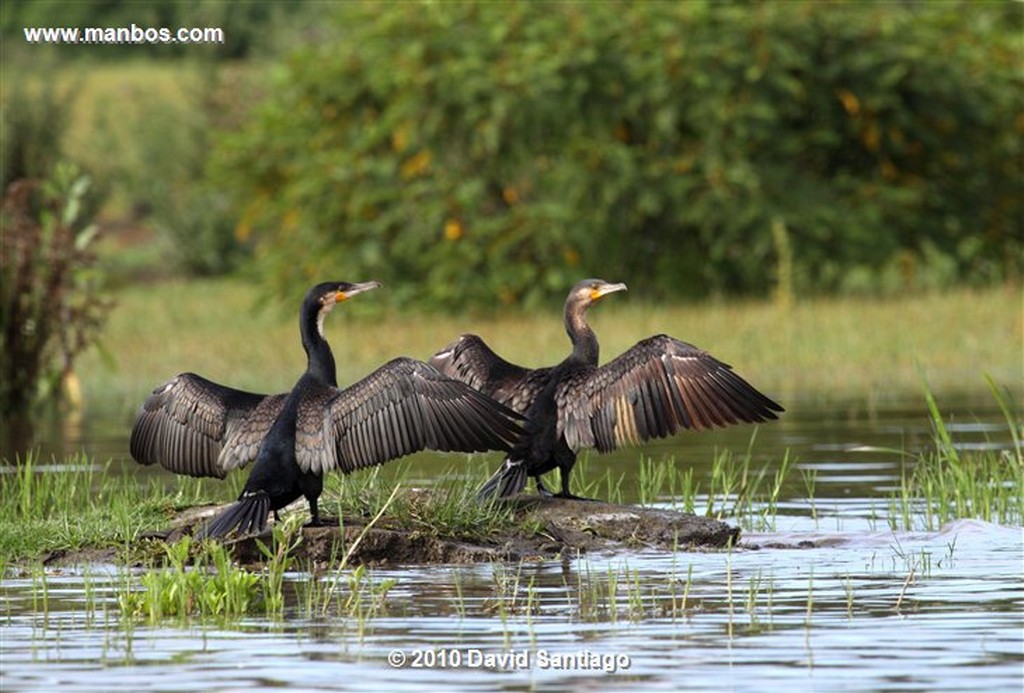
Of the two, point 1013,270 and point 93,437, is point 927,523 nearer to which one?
point 93,437

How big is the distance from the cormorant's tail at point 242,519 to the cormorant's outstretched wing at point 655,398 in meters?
1.66

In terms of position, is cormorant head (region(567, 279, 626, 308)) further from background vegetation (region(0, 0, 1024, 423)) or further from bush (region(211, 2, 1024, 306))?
bush (region(211, 2, 1024, 306))

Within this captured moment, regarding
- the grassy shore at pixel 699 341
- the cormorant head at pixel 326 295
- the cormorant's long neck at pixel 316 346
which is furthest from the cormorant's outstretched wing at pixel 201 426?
the grassy shore at pixel 699 341

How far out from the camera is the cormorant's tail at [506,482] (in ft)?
34.9

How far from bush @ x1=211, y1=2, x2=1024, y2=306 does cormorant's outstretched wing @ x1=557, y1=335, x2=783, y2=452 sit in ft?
49.3

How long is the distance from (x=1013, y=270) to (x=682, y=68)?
539 centimetres

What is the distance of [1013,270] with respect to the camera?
2845cm

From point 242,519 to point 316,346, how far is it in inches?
42.8

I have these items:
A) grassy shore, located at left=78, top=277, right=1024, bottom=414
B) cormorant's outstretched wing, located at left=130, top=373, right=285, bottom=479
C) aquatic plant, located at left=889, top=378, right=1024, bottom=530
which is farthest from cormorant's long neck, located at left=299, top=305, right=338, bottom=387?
grassy shore, located at left=78, top=277, right=1024, bottom=414

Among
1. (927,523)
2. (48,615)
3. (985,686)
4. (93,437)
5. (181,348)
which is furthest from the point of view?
(181,348)

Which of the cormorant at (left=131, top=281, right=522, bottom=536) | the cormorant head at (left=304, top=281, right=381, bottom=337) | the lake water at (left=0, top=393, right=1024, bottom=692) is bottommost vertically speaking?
the lake water at (left=0, top=393, right=1024, bottom=692)

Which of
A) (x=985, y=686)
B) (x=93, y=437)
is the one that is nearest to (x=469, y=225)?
(x=93, y=437)

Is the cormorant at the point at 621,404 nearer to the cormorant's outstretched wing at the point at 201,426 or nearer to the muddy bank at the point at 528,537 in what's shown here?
the muddy bank at the point at 528,537

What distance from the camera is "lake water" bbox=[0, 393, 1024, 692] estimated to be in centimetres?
707
